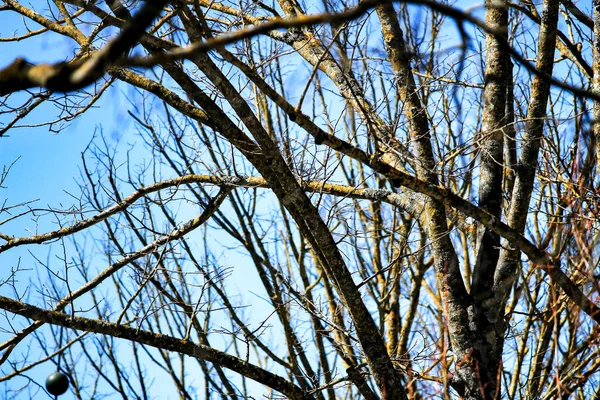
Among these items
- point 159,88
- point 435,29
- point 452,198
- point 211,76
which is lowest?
point 452,198

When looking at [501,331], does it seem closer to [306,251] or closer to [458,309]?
[458,309]

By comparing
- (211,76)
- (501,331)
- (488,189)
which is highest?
(211,76)

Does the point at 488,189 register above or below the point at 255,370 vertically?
above

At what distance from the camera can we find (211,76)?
11.0 feet

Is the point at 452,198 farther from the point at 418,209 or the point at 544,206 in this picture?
the point at 544,206

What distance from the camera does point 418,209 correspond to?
14.1 ft

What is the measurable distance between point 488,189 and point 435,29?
3.80 meters

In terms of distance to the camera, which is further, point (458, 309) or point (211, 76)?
point (458, 309)

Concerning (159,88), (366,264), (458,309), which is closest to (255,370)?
(458,309)

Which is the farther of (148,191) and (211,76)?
(148,191)

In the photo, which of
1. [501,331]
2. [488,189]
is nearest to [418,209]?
[488,189]

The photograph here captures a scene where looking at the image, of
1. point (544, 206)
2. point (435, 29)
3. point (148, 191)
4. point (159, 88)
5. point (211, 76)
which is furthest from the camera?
point (435, 29)

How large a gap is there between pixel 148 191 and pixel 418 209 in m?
1.90

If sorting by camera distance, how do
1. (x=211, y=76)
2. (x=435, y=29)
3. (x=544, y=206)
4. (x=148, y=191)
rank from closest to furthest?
(x=211, y=76)
(x=148, y=191)
(x=544, y=206)
(x=435, y=29)
